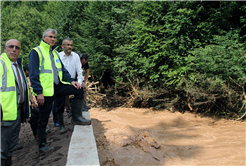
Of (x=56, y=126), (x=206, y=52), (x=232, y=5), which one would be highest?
(x=232, y=5)

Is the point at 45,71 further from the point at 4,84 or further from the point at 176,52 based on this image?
the point at 176,52

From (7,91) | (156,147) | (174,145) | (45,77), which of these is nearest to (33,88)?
(45,77)

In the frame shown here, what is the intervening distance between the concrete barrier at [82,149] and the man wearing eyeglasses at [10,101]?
2.64ft

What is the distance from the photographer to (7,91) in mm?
2490

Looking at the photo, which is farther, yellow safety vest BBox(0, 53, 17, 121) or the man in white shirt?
the man in white shirt

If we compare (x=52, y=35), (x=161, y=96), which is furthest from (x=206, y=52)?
(x=52, y=35)

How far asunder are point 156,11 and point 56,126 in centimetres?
608

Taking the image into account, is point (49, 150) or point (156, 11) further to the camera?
point (156, 11)

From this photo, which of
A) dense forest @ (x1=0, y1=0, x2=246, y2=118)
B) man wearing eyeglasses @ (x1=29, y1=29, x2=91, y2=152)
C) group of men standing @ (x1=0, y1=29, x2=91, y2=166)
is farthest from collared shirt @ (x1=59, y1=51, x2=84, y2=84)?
dense forest @ (x1=0, y1=0, x2=246, y2=118)

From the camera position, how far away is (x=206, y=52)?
21.5 ft

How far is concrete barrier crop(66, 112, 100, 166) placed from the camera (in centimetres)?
244

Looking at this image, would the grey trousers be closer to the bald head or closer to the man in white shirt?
the bald head

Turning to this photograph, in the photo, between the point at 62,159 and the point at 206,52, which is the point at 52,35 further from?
the point at 206,52

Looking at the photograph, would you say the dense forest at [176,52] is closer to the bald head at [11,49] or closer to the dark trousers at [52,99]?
the dark trousers at [52,99]
